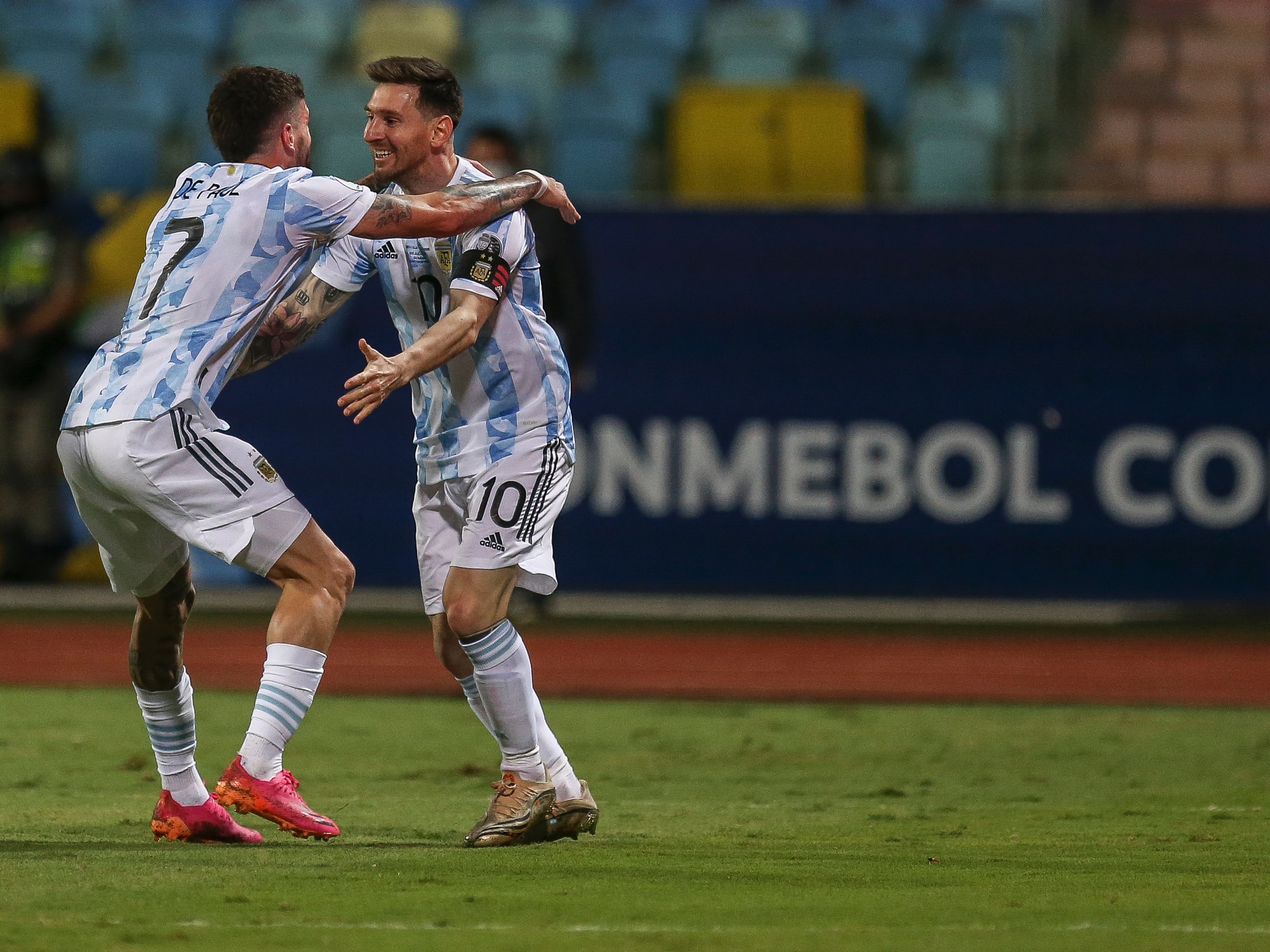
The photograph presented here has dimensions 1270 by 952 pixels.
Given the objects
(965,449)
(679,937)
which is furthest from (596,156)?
(679,937)

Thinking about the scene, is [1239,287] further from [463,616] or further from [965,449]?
[463,616]

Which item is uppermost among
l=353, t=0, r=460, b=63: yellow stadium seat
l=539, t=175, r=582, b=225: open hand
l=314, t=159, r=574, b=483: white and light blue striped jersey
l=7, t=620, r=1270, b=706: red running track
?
l=353, t=0, r=460, b=63: yellow stadium seat

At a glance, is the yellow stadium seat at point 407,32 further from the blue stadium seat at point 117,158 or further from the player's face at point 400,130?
the player's face at point 400,130

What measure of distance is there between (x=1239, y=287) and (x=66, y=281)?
23.0 feet

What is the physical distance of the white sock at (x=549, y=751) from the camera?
543cm

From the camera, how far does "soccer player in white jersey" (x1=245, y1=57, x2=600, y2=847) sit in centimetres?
525

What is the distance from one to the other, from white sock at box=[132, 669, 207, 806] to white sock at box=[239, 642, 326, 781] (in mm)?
320

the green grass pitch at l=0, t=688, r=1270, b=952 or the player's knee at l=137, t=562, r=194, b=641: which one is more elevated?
the player's knee at l=137, t=562, r=194, b=641

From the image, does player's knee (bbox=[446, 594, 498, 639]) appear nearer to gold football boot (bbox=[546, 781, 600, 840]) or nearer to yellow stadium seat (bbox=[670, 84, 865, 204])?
gold football boot (bbox=[546, 781, 600, 840])

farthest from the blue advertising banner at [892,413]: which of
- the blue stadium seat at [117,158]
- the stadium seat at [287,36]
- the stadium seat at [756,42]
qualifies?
the stadium seat at [287,36]

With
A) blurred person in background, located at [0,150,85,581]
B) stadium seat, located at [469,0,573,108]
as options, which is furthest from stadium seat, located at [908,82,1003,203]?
blurred person in background, located at [0,150,85,581]

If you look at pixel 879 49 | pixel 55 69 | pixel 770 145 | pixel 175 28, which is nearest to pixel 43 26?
pixel 55 69

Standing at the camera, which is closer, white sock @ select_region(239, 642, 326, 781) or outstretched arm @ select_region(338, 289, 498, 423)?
outstretched arm @ select_region(338, 289, 498, 423)

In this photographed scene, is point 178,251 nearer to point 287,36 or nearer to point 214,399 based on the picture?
point 214,399
